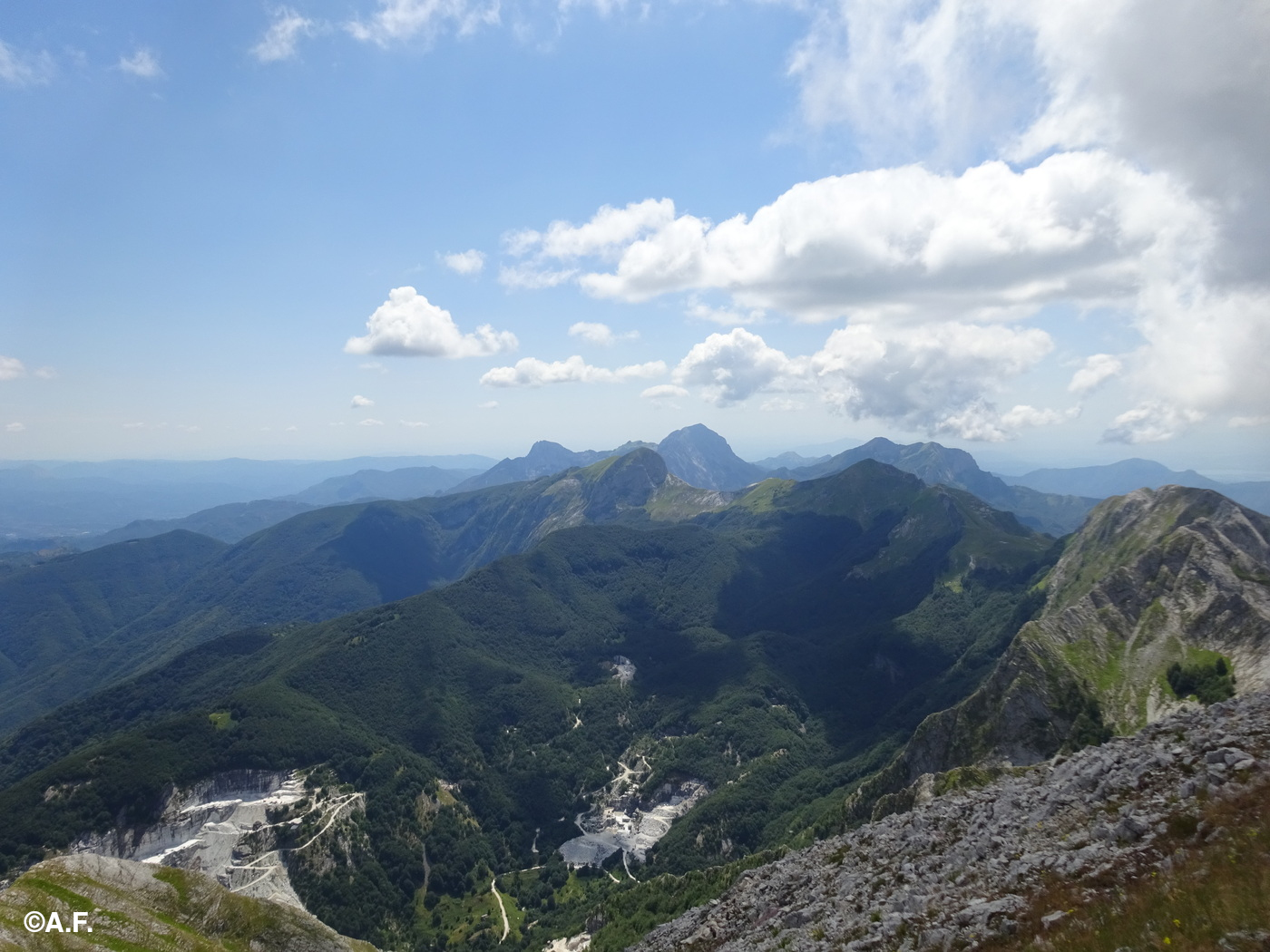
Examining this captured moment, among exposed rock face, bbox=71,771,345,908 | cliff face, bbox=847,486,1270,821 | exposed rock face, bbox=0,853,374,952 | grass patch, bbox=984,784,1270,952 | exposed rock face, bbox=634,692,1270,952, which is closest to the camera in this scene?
grass patch, bbox=984,784,1270,952

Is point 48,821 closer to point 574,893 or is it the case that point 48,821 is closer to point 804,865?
point 574,893

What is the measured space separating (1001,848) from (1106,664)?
434ft

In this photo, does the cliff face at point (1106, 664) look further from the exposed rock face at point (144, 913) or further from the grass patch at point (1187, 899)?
the exposed rock face at point (144, 913)

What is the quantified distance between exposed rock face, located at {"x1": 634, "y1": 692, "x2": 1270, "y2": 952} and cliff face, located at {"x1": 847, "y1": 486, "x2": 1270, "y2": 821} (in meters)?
54.5

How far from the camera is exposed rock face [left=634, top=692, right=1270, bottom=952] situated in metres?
35.2

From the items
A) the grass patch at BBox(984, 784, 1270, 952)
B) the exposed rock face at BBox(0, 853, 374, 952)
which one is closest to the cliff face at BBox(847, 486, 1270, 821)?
the grass patch at BBox(984, 784, 1270, 952)

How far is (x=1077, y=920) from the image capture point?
27750 millimetres

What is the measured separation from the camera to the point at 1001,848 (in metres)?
46.0

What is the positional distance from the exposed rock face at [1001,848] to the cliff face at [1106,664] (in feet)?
179

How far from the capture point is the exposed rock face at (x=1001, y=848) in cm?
3525

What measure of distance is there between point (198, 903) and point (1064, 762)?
114m

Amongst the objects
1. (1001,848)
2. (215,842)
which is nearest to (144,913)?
(1001,848)

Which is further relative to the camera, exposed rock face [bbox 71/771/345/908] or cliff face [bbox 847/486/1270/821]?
exposed rock face [bbox 71/771/345/908]

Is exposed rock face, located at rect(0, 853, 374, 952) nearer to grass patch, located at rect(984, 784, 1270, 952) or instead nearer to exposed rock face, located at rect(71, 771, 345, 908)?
exposed rock face, located at rect(71, 771, 345, 908)
